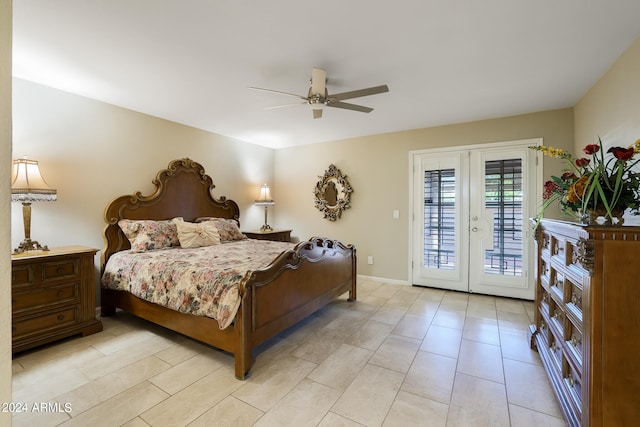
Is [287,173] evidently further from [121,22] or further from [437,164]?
[121,22]

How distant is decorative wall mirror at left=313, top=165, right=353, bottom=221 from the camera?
15.6 ft

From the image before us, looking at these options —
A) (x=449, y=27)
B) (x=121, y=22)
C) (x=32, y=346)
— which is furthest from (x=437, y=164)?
(x=32, y=346)

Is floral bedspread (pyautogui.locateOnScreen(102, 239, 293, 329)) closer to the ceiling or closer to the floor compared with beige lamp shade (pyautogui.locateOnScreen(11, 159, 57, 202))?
closer to the floor

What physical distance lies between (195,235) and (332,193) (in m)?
2.38

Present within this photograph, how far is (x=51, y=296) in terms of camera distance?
245 centimetres

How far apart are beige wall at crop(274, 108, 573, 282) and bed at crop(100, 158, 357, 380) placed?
41.8 inches

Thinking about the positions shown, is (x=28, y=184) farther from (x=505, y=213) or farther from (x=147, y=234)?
(x=505, y=213)

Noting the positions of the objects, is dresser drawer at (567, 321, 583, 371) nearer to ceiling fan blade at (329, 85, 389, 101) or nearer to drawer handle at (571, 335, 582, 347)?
drawer handle at (571, 335, 582, 347)

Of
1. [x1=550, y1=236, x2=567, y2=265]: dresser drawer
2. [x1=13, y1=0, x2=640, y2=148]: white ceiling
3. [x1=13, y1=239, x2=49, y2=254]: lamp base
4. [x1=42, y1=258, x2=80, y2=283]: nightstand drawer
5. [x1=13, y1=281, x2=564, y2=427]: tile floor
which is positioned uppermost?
[x1=13, y1=0, x2=640, y2=148]: white ceiling

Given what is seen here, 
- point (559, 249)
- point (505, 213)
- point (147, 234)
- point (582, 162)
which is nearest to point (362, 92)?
point (582, 162)

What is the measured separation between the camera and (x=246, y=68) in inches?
96.3

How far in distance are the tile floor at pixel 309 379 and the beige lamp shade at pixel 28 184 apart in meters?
1.32

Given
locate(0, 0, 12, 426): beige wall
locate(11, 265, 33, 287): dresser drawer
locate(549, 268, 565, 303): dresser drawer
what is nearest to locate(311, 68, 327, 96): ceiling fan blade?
locate(0, 0, 12, 426): beige wall

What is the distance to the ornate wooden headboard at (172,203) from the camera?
10.7 feet
